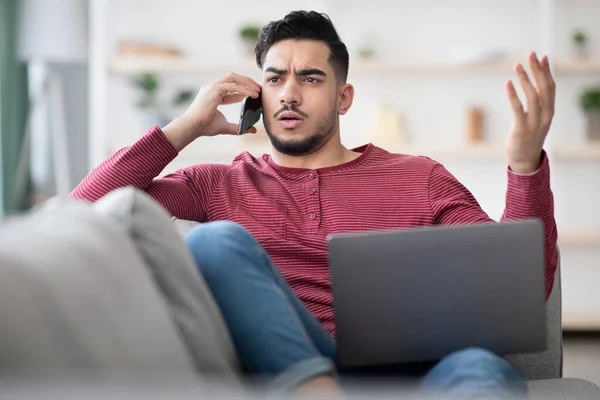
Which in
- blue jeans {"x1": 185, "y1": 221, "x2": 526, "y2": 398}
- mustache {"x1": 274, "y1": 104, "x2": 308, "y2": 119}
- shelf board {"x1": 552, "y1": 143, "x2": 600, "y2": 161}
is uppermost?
mustache {"x1": 274, "y1": 104, "x2": 308, "y2": 119}

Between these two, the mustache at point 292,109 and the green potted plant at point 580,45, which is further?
the green potted plant at point 580,45

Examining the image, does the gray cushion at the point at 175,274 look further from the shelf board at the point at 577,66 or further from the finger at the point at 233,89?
the shelf board at the point at 577,66

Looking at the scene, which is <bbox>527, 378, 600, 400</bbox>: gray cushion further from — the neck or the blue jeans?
the neck

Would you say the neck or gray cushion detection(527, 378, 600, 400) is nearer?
gray cushion detection(527, 378, 600, 400)

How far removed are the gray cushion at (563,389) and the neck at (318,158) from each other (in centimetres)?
83

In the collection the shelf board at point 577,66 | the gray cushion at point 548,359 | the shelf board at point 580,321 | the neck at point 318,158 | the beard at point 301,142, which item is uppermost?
the shelf board at point 577,66

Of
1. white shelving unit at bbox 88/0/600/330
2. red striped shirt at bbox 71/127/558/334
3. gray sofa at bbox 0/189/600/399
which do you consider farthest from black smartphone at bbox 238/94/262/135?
white shelving unit at bbox 88/0/600/330

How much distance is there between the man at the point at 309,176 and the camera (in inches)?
79.4

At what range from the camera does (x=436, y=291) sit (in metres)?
1.55

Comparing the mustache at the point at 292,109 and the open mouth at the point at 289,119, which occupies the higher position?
the mustache at the point at 292,109

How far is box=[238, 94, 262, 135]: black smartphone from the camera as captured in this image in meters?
2.50

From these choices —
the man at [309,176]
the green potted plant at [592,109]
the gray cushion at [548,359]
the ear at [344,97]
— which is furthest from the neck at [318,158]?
the green potted plant at [592,109]

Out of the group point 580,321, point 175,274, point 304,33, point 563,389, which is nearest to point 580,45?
point 580,321

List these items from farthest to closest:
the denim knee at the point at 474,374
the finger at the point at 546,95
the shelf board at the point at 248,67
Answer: the shelf board at the point at 248,67 → the finger at the point at 546,95 → the denim knee at the point at 474,374
